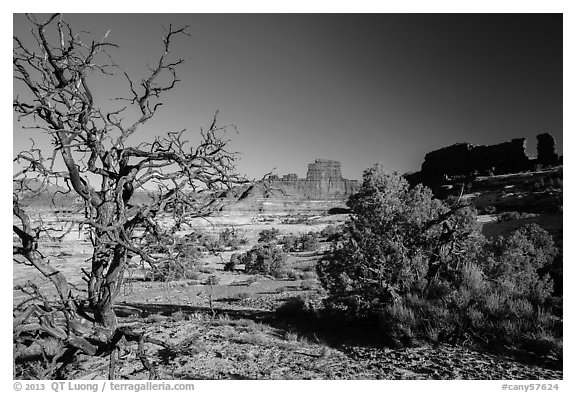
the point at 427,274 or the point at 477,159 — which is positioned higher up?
the point at 477,159

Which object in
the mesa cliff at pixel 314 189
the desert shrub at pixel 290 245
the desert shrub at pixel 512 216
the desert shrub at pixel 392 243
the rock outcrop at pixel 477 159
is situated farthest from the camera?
the mesa cliff at pixel 314 189

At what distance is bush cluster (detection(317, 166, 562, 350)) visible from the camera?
21.0 ft

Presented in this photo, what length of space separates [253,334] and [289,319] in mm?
1933

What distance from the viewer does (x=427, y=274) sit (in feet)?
26.1

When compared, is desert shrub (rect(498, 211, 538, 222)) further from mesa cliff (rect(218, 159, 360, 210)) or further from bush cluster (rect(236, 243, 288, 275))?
mesa cliff (rect(218, 159, 360, 210))

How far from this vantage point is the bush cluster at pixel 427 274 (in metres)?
6.41

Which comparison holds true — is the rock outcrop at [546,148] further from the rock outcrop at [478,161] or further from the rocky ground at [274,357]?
the rocky ground at [274,357]

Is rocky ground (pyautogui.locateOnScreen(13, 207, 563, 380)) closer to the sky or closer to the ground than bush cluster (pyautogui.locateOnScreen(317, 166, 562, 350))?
closer to the ground

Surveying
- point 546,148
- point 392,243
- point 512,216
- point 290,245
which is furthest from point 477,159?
point 392,243

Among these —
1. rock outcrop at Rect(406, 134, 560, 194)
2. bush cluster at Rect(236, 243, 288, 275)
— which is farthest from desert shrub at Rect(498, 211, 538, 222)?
rock outcrop at Rect(406, 134, 560, 194)

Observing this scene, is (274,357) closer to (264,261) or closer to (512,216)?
(264,261)

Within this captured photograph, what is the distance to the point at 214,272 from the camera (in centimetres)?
1839

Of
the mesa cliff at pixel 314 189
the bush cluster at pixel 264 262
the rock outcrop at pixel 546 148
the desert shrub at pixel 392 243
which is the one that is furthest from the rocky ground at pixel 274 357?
the mesa cliff at pixel 314 189
